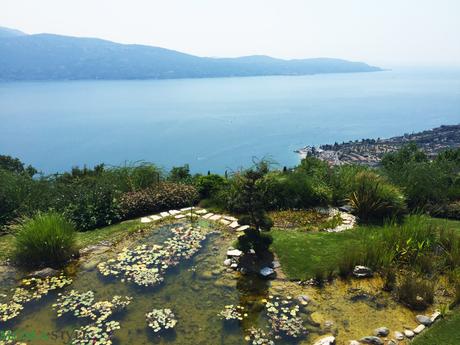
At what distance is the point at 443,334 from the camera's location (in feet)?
18.0

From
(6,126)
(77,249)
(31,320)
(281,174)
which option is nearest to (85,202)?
(77,249)

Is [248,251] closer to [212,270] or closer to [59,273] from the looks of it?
[212,270]

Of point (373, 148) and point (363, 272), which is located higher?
point (363, 272)

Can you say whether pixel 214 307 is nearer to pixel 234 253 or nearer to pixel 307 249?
pixel 234 253

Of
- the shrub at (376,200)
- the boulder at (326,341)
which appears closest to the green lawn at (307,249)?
the shrub at (376,200)

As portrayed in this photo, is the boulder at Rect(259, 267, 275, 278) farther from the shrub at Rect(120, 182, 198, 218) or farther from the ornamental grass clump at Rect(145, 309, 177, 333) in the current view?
the shrub at Rect(120, 182, 198, 218)

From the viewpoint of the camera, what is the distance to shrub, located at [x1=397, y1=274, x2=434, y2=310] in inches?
248

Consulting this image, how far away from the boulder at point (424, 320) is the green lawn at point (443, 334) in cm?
11

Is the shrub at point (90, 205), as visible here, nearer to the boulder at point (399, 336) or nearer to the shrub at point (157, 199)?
the shrub at point (157, 199)

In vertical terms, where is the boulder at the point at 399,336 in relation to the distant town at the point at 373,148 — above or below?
above

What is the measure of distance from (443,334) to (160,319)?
15.1 feet

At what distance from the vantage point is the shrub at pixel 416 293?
631 centimetres

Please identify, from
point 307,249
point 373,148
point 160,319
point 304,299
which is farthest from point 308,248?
point 373,148

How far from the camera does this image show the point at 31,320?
6.03 m
